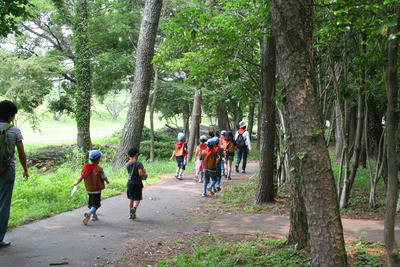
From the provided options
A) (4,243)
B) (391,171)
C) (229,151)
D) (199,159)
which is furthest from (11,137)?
(229,151)

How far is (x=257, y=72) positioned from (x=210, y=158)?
3.03m

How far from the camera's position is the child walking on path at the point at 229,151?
1316 centimetres

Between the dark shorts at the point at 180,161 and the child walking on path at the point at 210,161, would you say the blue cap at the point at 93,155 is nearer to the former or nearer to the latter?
the child walking on path at the point at 210,161

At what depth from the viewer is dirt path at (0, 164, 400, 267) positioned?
4.82 metres

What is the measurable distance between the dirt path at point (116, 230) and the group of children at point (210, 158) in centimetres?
133

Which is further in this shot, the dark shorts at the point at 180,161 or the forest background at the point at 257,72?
the dark shorts at the point at 180,161

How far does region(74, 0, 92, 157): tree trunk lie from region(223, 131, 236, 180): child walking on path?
8.38 metres

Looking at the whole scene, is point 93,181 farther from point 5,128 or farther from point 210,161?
point 210,161

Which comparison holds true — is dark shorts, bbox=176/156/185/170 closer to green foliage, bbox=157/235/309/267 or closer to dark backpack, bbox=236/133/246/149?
dark backpack, bbox=236/133/246/149

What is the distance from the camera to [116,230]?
6.28m

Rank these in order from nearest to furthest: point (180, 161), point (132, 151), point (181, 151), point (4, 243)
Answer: point (4, 243) < point (132, 151) < point (181, 151) < point (180, 161)

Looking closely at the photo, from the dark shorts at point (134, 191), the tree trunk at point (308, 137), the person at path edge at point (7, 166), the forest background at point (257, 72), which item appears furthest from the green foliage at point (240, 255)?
the person at path edge at point (7, 166)

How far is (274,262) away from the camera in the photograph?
4.34 metres

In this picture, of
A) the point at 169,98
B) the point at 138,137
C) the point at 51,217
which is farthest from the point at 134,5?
the point at 51,217
